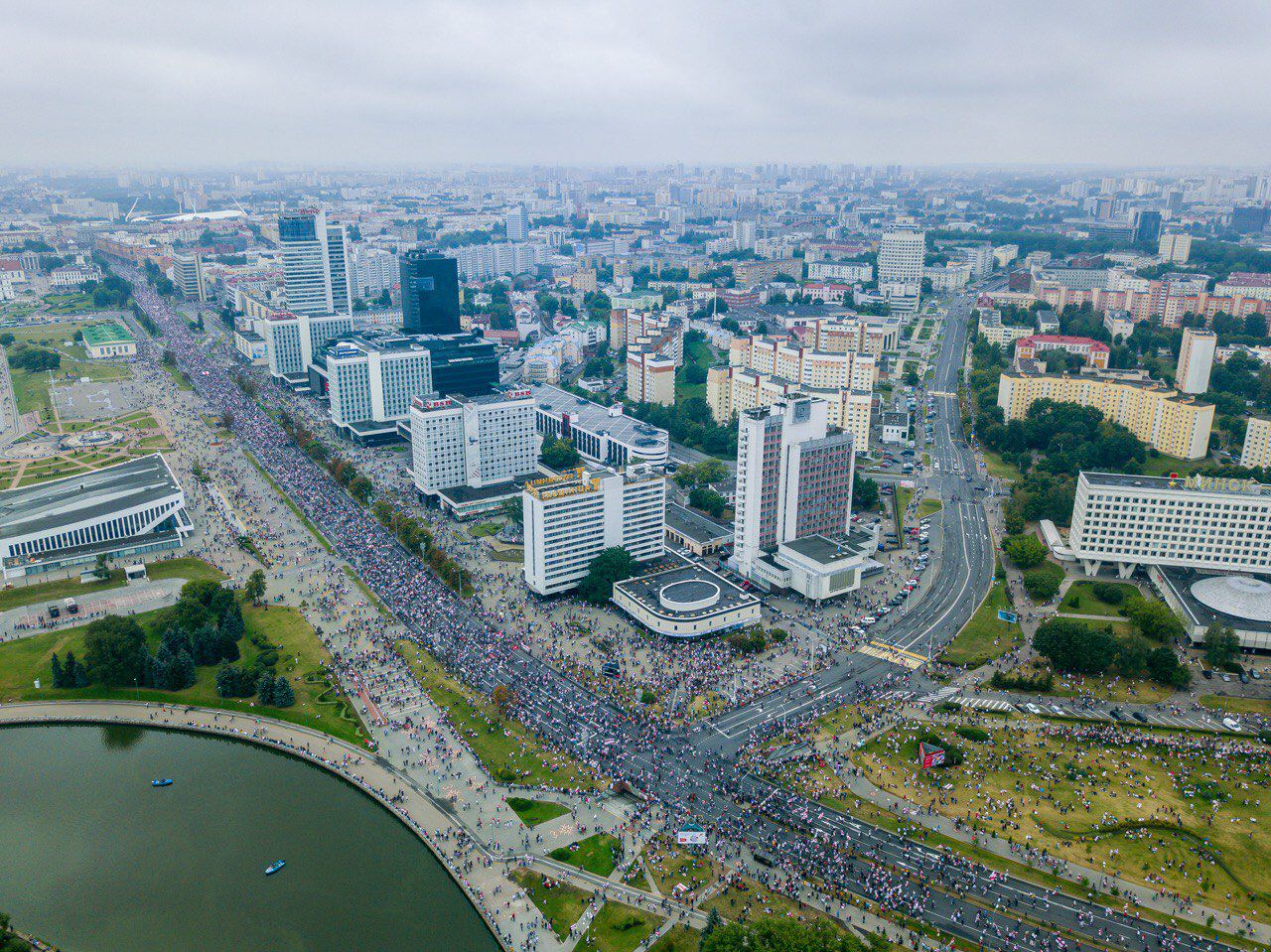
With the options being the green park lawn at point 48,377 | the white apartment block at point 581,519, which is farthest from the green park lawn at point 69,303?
the white apartment block at point 581,519

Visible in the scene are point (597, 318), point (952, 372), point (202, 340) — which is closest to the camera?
point (952, 372)

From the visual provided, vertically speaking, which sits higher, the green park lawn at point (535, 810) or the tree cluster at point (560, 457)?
the tree cluster at point (560, 457)

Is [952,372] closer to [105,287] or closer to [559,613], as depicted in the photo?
[559,613]

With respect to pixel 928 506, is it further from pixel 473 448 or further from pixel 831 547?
pixel 473 448

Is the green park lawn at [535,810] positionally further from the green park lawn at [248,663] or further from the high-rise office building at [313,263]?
the high-rise office building at [313,263]

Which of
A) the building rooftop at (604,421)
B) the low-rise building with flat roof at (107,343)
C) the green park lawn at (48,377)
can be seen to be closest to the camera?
the building rooftop at (604,421)

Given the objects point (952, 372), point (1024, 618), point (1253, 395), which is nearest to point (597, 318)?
point (952, 372)

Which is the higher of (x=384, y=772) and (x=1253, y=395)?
(x=1253, y=395)
